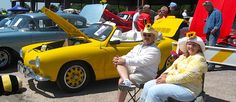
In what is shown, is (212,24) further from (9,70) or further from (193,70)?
(9,70)

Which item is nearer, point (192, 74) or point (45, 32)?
point (192, 74)

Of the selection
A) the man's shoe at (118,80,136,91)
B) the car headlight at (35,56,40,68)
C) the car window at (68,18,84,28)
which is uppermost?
the car window at (68,18,84,28)

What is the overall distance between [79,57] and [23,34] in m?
3.17

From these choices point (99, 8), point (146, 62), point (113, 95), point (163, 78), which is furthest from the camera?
point (99, 8)

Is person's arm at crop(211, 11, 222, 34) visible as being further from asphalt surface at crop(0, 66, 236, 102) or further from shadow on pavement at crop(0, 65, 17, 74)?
shadow on pavement at crop(0, 65, 17, 74)

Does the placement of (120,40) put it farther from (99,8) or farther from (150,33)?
(99,8)

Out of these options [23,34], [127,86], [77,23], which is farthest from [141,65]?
[77,23]

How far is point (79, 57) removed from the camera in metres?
6.65

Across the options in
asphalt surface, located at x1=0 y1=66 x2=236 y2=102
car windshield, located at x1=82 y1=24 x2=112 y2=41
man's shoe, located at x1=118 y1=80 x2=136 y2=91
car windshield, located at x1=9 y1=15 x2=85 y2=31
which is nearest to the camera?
man's shoe, located at x1=118 y1=80 x2=136 y2=91

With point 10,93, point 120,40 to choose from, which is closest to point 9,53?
point 10,93

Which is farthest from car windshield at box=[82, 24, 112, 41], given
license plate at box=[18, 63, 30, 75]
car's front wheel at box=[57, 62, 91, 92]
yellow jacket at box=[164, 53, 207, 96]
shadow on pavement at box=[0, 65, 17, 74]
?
yellow jacket at box=[164, 53, 207, 96]

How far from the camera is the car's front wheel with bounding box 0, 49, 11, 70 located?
358 inches

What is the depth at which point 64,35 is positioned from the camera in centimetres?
977

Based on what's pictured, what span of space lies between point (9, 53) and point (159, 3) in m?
45.0
